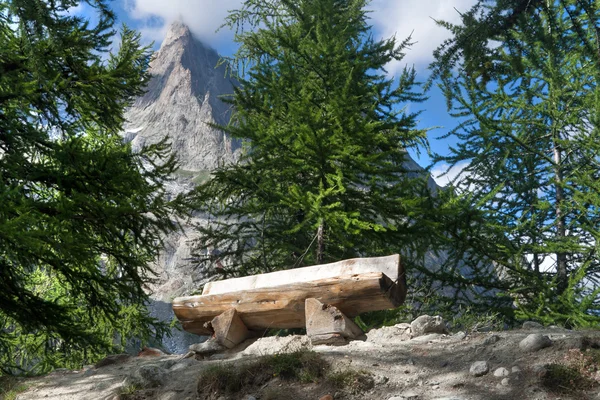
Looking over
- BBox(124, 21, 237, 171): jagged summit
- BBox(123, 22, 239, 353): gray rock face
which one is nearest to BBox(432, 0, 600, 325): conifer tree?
BBox(123, 22, 239, 353): gray rock face

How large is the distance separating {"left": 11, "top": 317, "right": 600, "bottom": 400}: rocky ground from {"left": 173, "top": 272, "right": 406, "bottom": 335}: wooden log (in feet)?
1.09

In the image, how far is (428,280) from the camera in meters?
11.1

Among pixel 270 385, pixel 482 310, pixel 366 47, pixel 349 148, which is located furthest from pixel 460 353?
pixel 366 47

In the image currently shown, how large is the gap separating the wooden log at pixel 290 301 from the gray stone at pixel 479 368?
5.15 feet

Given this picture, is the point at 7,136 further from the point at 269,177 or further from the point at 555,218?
the point at 555,218

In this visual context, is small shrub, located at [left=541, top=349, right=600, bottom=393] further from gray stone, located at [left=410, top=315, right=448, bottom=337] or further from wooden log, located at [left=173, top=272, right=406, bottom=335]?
wooden log, located at [left=173, top=272, right=406, bottom=335]

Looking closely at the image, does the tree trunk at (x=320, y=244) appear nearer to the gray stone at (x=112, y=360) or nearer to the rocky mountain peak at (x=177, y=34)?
the gray stone at (x=112, y=360)

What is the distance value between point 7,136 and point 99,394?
4.80 m

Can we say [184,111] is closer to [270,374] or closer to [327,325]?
[327,325]

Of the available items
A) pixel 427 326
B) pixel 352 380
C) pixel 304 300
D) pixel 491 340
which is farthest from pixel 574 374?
pixel 304 300

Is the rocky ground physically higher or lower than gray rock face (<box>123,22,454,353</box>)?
lower

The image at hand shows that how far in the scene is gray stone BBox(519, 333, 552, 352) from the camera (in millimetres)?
4723

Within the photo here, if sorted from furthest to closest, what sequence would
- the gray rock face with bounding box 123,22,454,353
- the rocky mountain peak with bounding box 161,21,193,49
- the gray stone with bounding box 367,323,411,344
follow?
the rocky mountain peak with bounding box 161,21,193,49
the gray rock face with bounding box 123,22,454,353
the gray stone with bounding box 367,323,411,344

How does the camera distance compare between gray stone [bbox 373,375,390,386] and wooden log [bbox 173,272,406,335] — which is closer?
gray stone [bbox 373,375,390,386]
